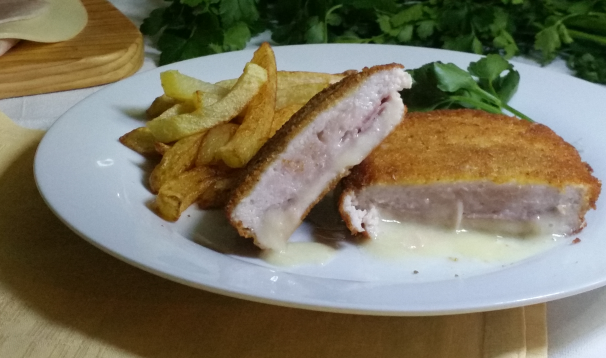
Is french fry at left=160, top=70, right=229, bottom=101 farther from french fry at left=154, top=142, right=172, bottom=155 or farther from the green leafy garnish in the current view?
the green leafy garnish

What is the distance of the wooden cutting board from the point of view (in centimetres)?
230

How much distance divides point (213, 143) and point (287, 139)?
0.87ft

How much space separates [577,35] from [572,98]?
0.93 m

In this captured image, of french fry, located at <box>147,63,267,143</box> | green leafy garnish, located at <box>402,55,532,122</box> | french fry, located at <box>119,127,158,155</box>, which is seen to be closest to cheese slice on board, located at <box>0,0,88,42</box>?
french fry, located at <box>119,127,158,155</box>

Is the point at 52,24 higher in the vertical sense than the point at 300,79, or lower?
lower

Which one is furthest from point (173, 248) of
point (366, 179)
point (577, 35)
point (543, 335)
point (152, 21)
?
point (577, 35)

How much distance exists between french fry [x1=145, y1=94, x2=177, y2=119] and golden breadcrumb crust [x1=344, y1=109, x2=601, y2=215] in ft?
2.05

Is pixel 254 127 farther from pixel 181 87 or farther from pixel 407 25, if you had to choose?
pixel 407 25

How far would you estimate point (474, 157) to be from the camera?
1504 millimetres

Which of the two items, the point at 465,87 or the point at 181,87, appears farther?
the point at 465,87

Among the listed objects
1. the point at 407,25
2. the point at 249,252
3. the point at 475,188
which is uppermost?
the point at 475,188

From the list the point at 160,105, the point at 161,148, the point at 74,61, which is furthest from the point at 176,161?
the point at 74,61

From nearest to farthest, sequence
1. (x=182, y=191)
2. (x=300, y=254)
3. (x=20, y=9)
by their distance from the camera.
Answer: (x=300, y=254)
(x=182, y=191)
(x=20, y=9)

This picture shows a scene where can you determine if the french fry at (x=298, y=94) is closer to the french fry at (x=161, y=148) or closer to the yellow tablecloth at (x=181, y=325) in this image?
the french fry at (x=161, y=148)
